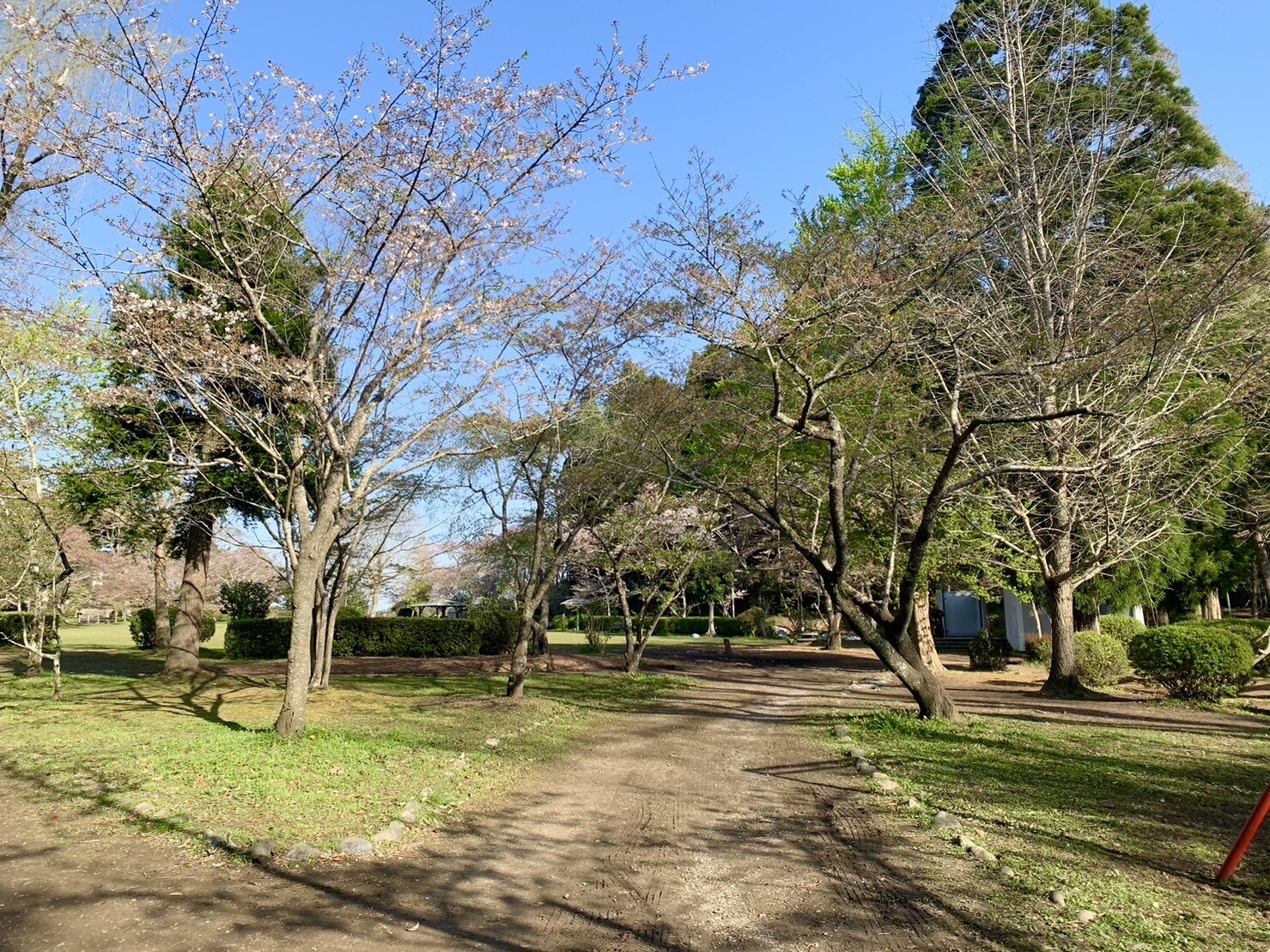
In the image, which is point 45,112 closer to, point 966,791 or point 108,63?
point 108,63

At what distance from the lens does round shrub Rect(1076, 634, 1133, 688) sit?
576 inches

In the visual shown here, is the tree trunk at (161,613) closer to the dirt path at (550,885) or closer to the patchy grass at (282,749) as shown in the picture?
the patchy grass at (282,749)

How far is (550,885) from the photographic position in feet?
14.3

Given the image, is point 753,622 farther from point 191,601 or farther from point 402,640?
point 191,601

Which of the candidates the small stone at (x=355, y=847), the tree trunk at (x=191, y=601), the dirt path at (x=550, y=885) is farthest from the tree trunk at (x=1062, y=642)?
the tree trunk at (x=191, y=601)

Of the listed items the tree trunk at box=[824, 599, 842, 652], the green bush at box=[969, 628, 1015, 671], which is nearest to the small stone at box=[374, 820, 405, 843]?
the green bush at box=[969, 628, 1015, 671]

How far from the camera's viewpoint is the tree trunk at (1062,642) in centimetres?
1342

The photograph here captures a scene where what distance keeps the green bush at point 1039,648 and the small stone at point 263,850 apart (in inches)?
759

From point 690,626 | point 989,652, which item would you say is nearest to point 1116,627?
point 989,652

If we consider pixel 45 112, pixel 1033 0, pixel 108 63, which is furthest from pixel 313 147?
pixel 1033 0

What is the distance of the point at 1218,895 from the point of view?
4.06 metres

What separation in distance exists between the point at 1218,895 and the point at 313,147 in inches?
350

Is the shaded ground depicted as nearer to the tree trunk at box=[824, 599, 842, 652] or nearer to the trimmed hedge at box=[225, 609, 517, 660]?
the trimmed hedge at box=[225, 609, 517, 660]

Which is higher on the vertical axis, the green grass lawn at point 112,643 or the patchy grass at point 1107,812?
the patchy grass at point 1107,812
